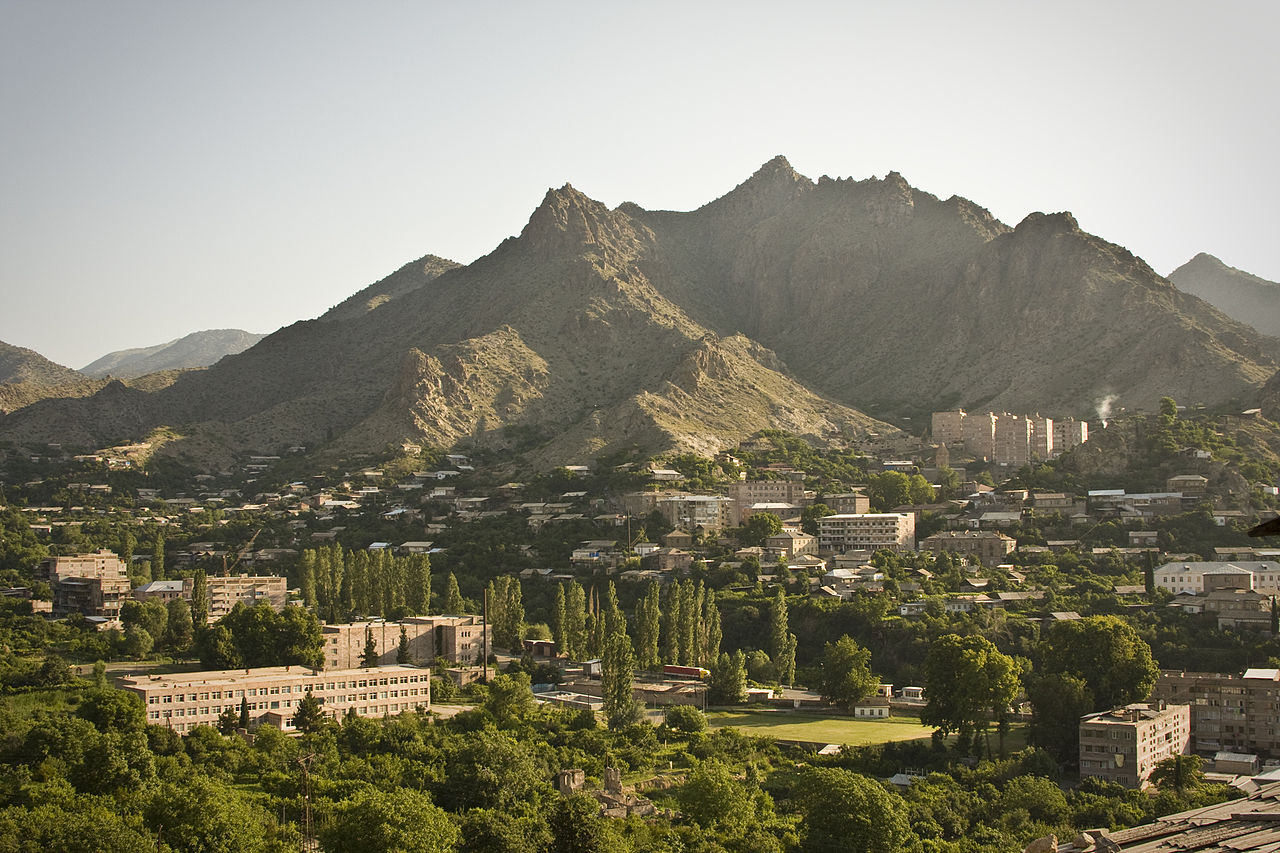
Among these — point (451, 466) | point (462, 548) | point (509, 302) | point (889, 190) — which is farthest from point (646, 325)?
point (462, 548)

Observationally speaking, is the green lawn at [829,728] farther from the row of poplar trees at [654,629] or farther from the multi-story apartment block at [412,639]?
the multi-story apartment block at [412,639]

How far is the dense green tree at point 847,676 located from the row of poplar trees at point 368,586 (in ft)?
66.4

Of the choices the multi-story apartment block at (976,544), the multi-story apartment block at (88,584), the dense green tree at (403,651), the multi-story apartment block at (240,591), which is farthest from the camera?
the multi-story apartment block at (976,544)

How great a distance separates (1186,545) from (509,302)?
270ft

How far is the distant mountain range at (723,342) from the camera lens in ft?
402

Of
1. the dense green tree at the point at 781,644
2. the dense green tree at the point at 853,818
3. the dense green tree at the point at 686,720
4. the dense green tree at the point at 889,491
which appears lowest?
the dense green tree at the point at 853,818

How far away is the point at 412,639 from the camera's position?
66.6 meters

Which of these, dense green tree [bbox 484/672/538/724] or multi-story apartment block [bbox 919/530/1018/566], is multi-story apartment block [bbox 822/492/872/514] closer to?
multi-story apartment block [bbox 919/530/1018/566]

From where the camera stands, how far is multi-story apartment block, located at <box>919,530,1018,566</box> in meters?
82.5

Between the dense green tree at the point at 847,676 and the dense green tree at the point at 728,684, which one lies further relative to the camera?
the dense green tree at the point at 728,684

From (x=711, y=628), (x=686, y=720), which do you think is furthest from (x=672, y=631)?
(x=686, y=720)

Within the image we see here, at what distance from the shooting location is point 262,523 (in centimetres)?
10088

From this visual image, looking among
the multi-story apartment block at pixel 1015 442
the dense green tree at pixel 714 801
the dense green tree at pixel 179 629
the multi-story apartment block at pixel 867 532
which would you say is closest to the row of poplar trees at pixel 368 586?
the dense green tree at pixel 179 629

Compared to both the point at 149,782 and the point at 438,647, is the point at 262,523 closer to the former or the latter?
the point at 438,647
